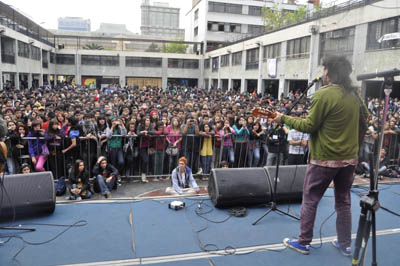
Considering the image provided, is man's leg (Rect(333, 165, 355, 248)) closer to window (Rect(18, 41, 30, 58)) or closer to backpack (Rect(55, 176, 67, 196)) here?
backpack (Rect(55, 176, 67, 196))

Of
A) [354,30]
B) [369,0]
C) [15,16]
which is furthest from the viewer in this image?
[15,16]

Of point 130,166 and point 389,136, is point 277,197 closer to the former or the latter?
point 130,166

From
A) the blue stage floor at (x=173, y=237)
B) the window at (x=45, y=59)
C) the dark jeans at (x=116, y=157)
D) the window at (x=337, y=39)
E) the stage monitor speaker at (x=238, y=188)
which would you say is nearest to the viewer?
the blue stage floor at (x=173, y=237)

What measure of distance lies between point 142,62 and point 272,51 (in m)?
25.8

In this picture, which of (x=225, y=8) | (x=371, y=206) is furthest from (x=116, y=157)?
(x=225, y=8)

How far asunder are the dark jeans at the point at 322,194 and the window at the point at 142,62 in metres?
47.8

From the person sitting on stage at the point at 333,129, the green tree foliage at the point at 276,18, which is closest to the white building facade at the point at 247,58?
the person sitting on stage at the point at 333,129

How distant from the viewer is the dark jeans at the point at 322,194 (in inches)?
129

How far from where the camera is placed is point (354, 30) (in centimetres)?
1800

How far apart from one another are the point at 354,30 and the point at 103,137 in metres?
16.7

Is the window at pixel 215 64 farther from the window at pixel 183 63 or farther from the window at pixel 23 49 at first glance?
the window at pixel 23 49

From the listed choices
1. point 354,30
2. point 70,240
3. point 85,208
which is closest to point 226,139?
point 85,208

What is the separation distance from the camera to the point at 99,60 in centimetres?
4766

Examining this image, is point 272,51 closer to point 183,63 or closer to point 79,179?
point 183,63
